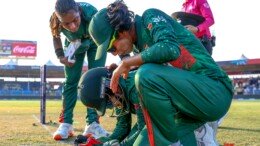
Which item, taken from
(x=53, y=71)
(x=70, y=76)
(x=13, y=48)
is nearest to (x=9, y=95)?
(x=53, y=71)

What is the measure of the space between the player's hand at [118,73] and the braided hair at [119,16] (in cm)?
24

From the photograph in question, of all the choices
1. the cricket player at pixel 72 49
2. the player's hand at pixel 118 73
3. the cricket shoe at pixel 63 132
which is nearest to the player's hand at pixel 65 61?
the cricket player at pixel 72 49

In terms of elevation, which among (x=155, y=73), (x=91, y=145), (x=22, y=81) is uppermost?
(x=155, y=73)

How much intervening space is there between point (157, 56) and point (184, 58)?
1.10 feet

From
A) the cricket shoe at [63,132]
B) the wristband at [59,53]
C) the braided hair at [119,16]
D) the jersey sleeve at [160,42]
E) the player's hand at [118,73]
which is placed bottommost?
the cricket shoe at [63,132]

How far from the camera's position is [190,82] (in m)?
3.00

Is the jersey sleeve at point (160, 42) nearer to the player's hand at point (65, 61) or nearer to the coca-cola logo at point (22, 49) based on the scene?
the player's hand at point (65, 61)

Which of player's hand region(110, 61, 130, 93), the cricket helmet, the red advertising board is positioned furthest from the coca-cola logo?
player's hand region(110, 61, 130, 93)

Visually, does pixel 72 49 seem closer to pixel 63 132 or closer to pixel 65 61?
pixel 65 61

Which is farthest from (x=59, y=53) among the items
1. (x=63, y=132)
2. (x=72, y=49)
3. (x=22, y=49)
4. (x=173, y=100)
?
(x=22, y=49)

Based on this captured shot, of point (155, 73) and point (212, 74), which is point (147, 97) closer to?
point (155, 73)

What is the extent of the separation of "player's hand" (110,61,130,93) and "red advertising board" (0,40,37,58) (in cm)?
6176

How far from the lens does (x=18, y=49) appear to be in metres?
63.9

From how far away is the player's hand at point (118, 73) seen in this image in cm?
298
